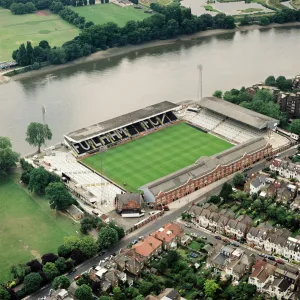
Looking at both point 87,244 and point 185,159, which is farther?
point 185,159

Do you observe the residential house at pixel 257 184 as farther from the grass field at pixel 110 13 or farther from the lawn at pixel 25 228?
the grass field at pixel 110 13

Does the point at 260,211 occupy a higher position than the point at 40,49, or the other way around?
the point at 40,49

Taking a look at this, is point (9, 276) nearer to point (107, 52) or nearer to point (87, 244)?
point (87, 244)

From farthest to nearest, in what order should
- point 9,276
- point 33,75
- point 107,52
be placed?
1. point 107,52
2. point 33,75
3. point 9,276

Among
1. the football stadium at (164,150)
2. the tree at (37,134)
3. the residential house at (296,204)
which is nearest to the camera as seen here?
the residential house at (296,204)

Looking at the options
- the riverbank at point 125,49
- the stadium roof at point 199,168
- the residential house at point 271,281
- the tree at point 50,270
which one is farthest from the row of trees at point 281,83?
the tree at point 50,270

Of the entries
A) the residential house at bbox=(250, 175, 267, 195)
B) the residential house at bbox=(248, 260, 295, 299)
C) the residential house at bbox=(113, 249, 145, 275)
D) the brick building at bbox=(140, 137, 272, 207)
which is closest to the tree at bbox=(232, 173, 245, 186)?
the residential house at bbox=(250, 175, 267, 195)

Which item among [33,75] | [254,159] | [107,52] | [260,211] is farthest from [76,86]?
[260,211]

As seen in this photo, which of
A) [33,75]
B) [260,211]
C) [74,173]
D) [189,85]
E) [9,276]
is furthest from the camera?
[33,75]
